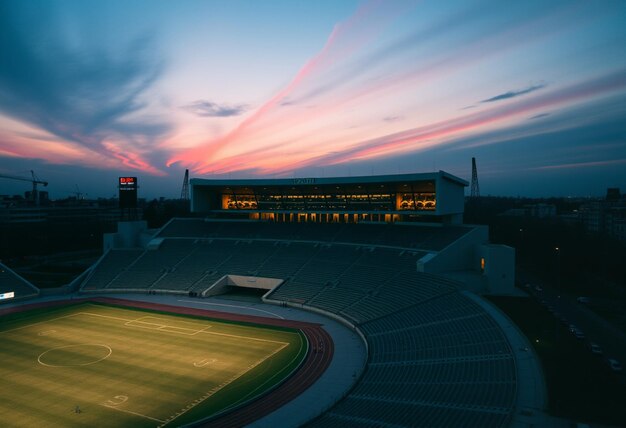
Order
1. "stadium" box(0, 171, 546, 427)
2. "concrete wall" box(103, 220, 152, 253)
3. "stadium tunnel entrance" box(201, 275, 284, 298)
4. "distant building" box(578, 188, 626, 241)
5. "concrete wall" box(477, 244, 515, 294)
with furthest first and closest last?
"distant building" box(578, 188, 626, 241), "concrete wall" box(103, 220, 152, 253), "stadium tunnel entrance" box(201, 275, 284, 298), "concrete wall" box(477, 244, 515, 294), "stadium" box(0, 171, 546, 427)

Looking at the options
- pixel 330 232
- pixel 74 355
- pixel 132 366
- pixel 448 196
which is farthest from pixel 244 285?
pixel 448 196

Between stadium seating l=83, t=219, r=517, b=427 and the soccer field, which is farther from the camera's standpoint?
the soccer field

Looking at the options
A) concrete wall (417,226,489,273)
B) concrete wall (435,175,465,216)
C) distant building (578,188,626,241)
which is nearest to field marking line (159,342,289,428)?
concrete wall (417,226,489,273)

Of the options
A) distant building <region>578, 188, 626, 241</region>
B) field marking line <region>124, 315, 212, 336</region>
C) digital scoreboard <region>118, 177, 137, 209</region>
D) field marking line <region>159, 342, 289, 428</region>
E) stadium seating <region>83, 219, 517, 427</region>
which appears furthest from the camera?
distant building <region>578, 188, 626, 241</region>

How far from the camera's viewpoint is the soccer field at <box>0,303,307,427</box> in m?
23.6

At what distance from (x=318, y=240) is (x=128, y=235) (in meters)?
30.8

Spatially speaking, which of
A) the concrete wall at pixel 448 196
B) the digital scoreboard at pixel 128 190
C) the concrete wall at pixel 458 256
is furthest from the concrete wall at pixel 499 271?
the digital scoreboard at pixel 128 190

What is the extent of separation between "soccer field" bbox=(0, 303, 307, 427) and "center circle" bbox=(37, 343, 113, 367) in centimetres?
8

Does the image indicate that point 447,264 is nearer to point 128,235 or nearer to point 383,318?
point 383,318

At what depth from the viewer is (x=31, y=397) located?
25.3 meters

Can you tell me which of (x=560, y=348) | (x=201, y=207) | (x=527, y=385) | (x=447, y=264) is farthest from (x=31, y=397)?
(x=201, y=207)

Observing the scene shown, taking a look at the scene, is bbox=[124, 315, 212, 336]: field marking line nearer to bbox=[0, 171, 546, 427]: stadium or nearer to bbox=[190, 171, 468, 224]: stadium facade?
bbox=[0, 171, 546, 427]: stadium

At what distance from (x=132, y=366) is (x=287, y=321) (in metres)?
15.0

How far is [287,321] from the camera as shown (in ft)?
134
